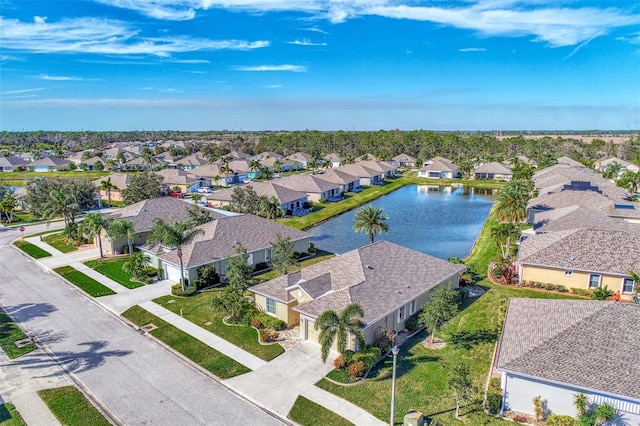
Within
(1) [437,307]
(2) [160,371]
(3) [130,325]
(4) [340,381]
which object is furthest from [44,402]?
(1) [437,307]

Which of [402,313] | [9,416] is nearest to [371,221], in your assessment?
[402,313]

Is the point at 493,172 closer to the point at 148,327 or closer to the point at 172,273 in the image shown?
the point at 172,273

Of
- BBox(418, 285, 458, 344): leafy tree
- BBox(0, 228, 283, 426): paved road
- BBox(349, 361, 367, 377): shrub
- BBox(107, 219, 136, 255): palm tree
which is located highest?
BBox(107, 219, 136, 255): palm tree

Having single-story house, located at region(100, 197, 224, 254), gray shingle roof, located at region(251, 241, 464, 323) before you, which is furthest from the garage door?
gray shingle roof, located at region(251, 241, 464, 323)

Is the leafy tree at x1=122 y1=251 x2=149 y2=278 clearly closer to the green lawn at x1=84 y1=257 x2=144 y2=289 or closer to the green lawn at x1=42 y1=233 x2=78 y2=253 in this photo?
the green lawn at x1=84 y1=257 x2=144 y2=289

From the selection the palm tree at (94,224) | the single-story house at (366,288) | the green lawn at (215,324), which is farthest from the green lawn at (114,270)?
the single-story house at (366,288)

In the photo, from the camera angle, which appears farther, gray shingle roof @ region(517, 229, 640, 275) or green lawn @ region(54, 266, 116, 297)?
green lawn @ region(54, 266, 116, 297)

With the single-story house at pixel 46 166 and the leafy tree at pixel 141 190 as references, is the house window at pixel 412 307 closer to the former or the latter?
the leafy tree at pixel 141 190
